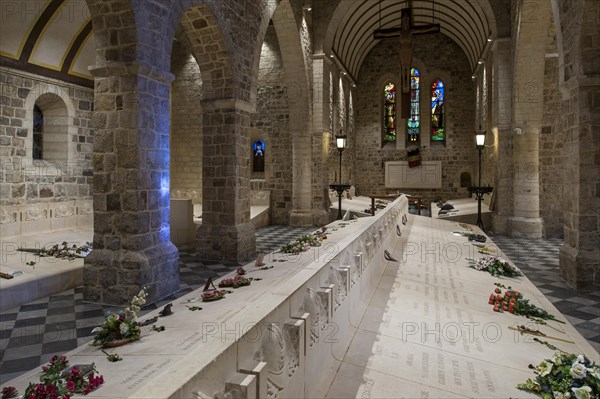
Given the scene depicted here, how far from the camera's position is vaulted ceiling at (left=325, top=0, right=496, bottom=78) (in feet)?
44.2

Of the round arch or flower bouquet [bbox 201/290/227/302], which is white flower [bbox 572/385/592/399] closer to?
flower bouquet [bbox 201/290/227/302]

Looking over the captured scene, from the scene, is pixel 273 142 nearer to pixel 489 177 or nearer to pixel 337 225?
pixel 337 225

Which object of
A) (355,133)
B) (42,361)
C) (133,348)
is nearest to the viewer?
(133,348)

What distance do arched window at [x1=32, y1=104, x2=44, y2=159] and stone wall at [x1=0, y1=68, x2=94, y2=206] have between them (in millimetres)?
105

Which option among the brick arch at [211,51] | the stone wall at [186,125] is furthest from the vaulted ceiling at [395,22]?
the brick arch at [211,51]

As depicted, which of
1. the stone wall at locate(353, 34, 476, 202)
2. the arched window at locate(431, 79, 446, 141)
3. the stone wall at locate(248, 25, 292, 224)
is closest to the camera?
the stone wall at locate(248, 25, 292, 224)

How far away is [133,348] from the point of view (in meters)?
2.59

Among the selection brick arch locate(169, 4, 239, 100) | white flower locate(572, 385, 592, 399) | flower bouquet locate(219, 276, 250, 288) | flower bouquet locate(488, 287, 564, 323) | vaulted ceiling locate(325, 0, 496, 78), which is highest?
vaulted ceiling locate(325, 0, 496, 78)

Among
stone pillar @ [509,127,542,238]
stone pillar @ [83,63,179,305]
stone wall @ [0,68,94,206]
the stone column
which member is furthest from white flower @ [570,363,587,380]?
the stone column

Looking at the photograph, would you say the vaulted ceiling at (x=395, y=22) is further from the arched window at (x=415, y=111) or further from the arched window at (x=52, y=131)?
the arched window at (x=52, y=131)

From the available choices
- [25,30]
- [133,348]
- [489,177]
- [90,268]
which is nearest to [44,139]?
[25,30]

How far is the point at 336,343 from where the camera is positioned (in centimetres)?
261

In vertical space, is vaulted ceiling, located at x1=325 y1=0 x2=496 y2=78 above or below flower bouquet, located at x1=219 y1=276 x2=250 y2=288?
above

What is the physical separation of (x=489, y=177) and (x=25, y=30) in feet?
42.1
